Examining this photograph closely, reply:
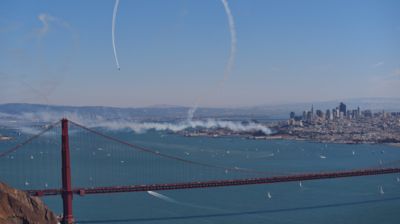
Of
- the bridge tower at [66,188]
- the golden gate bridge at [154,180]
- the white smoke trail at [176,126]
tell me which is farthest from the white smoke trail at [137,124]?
the bridge tower at [66,188]

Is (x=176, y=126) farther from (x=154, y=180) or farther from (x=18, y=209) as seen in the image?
(x=18, y=209)

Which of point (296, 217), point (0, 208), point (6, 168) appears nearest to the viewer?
point (0, 208)

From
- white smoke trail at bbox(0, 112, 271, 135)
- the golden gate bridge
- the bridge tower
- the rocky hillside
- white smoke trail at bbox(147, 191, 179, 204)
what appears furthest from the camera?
white smoke trail at bbox(0, 112, 271, 135)

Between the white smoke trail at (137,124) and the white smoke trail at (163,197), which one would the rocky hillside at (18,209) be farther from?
Answer: the white smoke trail at (137,124)

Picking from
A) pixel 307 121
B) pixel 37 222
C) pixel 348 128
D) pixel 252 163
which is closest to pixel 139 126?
pixel 307 121

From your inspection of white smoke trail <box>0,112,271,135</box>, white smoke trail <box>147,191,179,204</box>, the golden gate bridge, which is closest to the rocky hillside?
the golden gate bridge

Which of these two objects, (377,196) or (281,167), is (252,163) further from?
(377,196)

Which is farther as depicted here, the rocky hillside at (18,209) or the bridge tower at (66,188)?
the bridge tower at (66,188)

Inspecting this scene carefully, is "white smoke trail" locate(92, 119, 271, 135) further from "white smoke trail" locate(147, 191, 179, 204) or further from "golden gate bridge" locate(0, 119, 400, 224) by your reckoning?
"white smoke trail" locate(147, 191, 179, 204)
